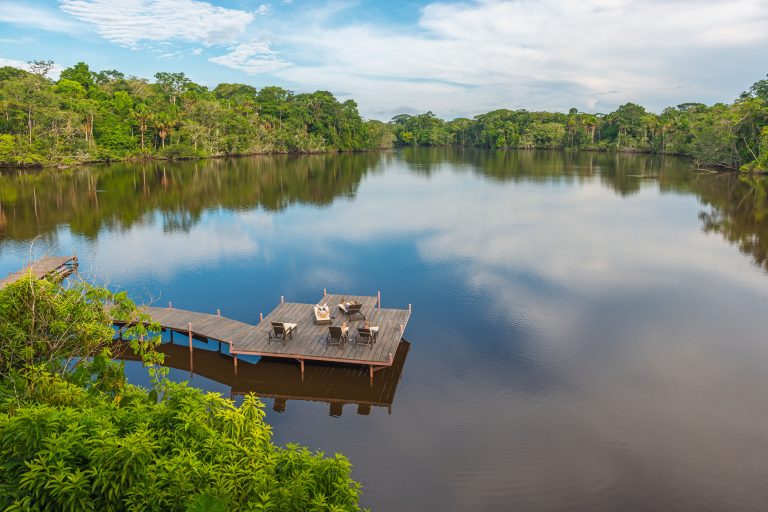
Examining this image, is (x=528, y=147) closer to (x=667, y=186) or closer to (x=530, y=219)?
(x=667, y=186)

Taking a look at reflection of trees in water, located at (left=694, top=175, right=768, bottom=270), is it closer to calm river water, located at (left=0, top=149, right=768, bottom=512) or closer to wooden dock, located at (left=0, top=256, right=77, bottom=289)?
calm river water, located at (left=0, top=149, right=768, bottom=512)

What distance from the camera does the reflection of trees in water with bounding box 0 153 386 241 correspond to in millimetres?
45500

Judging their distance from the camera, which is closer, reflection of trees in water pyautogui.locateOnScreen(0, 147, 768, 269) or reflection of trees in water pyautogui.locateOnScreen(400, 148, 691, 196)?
reflection of trees in water pyautogui.locateOnScreen(0, 147, 768, 269)

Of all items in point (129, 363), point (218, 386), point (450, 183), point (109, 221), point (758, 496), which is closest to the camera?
point (758, 496)

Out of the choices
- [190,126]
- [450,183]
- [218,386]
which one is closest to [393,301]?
[218,386]

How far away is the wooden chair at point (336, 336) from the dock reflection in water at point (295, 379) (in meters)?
0.97

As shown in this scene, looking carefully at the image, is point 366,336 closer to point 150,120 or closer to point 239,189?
point 239,189

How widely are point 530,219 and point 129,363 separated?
37457 mm

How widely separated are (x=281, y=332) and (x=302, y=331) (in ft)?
3.86

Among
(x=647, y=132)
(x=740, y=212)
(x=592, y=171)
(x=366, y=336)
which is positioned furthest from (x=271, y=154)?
(x=366, y=336)

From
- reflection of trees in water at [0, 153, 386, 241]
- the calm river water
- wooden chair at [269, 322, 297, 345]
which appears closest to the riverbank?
reflection of trees in water at [0, 153, 386, 241]

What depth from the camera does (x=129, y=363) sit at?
20.6 m

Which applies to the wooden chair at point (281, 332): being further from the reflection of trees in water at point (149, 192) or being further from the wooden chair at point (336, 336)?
the reflection of trees in water at point (149, 192)

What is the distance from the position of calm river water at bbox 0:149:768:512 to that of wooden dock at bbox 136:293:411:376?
0.95m
